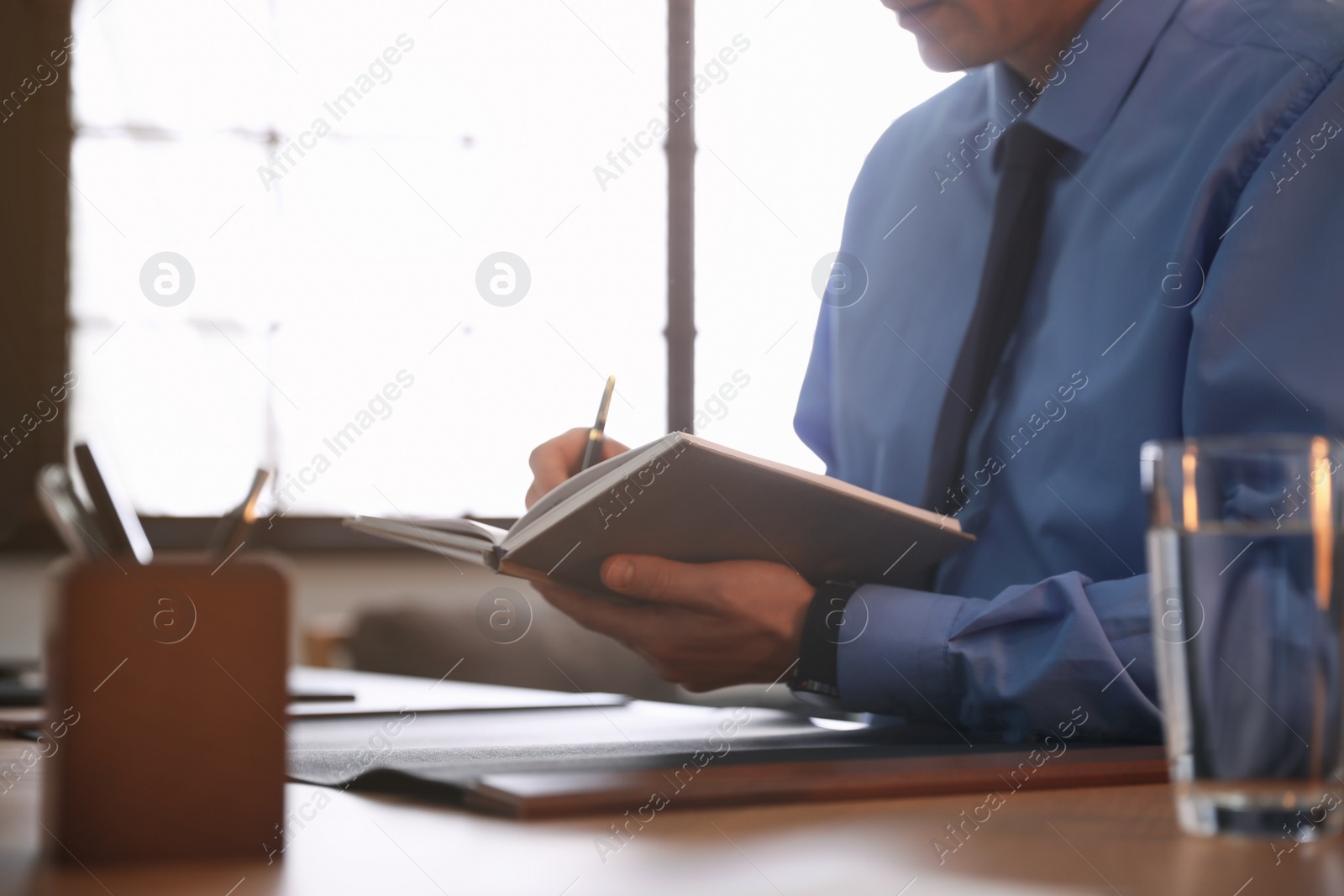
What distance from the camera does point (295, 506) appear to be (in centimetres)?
414

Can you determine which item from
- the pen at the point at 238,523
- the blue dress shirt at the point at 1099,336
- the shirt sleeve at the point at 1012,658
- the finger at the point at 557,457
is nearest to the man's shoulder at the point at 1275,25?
the blue dress shirt at the point at 1099,336

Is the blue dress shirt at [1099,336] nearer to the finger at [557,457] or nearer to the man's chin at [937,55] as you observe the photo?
the man's chin at [937,55]

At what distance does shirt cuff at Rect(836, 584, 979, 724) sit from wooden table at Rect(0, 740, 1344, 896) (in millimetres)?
316

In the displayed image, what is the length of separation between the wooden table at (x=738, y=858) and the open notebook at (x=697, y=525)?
0.23m

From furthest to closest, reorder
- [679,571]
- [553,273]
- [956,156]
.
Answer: [553,273]
[956,156]
[679,571]

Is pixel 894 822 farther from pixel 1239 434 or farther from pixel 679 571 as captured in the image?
pixel 1239 434

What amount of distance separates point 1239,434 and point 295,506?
3.62 meters

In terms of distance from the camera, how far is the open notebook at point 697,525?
0.75 metres

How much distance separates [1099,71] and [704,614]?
2.20ft

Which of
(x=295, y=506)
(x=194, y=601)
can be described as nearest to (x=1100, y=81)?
(x=194, y=601)

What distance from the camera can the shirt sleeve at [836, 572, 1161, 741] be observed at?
846mm

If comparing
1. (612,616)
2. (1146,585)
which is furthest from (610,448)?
(1146,585)

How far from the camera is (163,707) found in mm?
446

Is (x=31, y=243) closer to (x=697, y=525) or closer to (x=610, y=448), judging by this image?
(x=610, y=448)
